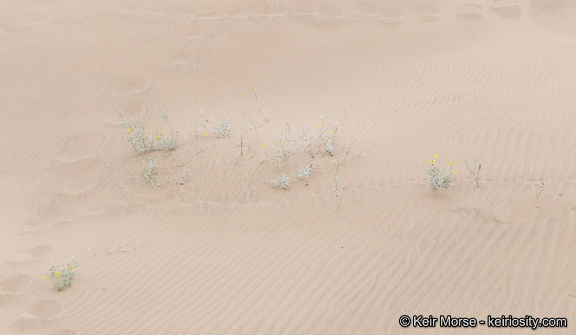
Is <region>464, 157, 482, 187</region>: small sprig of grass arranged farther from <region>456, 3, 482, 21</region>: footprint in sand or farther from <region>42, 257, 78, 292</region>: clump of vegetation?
<region>456, 3, 482, 21</region>: footprint in sand

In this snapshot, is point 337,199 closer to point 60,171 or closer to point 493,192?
point 493,192

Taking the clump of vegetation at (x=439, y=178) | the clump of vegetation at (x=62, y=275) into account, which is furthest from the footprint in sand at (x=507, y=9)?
the clump of vegetation at (x=62, y=275)

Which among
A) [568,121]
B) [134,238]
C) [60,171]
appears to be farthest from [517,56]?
[60,171]

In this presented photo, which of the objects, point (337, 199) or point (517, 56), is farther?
point (517, 56)

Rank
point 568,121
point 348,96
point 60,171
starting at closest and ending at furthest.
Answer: point 568,121 < point 60,171 < point 348,96

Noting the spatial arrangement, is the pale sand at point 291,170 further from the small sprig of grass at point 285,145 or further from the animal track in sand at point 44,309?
the small sprig of grass at point 285,145

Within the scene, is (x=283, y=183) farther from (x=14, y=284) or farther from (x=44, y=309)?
(x=14, y=284)
